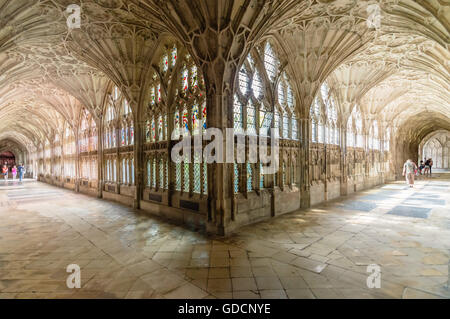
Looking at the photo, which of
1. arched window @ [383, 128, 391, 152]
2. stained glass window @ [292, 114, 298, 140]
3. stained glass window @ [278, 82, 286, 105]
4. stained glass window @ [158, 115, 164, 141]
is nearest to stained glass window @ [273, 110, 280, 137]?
stained glass window @ [278, 82, 286, 105]

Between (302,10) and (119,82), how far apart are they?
27.3 ft

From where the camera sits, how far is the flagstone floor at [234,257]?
3455 millimetres

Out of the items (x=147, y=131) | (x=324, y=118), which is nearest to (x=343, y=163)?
(x=324, y=118)

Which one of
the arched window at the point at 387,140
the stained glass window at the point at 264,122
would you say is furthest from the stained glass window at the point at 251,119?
the arched window at the point at 387,140

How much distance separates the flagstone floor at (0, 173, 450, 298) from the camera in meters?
3.46

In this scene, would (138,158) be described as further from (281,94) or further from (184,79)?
(281,94)

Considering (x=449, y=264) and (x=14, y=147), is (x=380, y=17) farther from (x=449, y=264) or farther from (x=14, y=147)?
(x=14, y=147)

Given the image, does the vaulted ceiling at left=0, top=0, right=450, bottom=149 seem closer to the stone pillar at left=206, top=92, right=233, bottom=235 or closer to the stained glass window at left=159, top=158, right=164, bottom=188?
the stone pillar at left=206, top=92, right=233, bottom=235

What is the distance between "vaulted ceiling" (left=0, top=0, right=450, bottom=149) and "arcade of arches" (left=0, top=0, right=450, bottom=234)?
0.15ft

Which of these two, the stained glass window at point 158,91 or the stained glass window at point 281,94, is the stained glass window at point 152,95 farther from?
Answer: the stained glass window at point 281,94

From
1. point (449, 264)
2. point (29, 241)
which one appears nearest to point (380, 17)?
point (449, 264)

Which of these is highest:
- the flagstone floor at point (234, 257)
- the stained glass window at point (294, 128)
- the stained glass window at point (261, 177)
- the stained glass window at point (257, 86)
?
the stained glass window at point (257, 86)

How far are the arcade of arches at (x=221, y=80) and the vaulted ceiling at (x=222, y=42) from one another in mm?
46
